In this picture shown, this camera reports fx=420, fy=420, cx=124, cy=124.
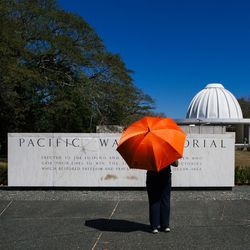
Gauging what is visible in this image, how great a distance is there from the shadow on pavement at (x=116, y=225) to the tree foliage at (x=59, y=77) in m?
16.6

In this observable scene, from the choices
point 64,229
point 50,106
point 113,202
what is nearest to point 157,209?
point 64,229

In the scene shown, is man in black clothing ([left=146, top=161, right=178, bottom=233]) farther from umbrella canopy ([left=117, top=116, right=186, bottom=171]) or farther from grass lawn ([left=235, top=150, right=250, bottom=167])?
grass lawn ([left=235, top=150, right=250, bottom=167])

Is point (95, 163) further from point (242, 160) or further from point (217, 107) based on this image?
point (217, 107)

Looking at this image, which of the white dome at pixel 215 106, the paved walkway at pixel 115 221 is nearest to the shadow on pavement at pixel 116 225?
the paved walkway at pixel 115 221

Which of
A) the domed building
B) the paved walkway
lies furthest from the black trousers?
the domed building

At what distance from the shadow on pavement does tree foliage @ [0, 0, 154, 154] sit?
653 inches

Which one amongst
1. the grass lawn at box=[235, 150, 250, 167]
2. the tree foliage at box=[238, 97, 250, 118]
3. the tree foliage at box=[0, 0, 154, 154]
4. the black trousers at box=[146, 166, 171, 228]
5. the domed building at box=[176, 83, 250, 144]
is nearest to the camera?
the black trousers at box=[146, 166, 171, 228]

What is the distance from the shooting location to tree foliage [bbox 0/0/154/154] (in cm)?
2420

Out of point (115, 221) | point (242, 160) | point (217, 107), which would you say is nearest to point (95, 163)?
point (115, 221)

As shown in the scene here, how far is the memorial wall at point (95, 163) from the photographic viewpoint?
1046 centimetres

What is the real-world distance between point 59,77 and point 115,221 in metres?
19.1

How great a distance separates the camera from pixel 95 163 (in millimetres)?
10539

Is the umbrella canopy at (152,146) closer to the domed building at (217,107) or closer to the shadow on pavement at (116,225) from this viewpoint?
the shadow on pavement at (116,225)

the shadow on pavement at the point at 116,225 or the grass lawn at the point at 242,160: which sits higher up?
the shadow on pavement at the point at 116,225
